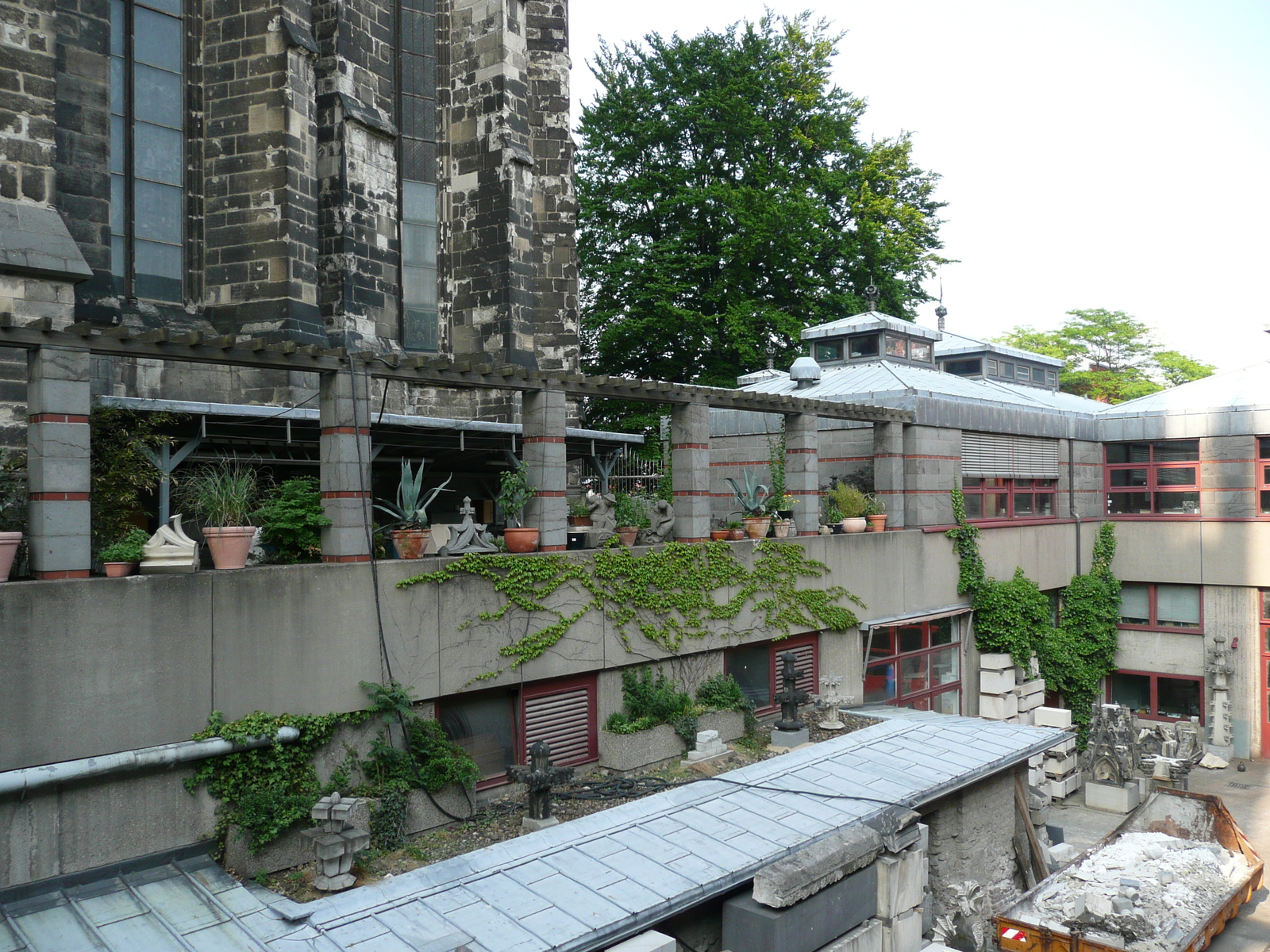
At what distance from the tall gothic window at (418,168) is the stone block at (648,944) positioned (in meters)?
11.8

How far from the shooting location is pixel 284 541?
30.6 feet

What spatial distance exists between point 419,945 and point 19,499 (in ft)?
16.6

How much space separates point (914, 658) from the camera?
57.0ft

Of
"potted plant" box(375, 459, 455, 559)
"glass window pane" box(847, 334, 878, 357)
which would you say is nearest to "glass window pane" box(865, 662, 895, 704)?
"glass window pane" box(847, 334, 878, 357)

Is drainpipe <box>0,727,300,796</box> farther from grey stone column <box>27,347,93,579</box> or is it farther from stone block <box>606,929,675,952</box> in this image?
stone block <box>606,929,675,952</box>

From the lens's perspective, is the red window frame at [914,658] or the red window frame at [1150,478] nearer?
the red window frame at [914,658]

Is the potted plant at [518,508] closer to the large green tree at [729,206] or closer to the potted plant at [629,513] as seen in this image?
the potted plant at [629,513]

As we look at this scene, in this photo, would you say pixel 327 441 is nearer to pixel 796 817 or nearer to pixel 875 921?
pixel 796 817

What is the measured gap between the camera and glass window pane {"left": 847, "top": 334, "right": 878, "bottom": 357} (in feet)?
70.7

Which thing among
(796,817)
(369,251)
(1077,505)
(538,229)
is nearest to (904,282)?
(1077,505)

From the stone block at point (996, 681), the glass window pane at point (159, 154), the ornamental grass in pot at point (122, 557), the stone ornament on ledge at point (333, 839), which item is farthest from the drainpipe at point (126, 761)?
the stone block at point (996, 681)

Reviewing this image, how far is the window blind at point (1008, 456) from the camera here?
18734 mm

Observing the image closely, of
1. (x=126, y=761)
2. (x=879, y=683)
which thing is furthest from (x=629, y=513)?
(x=126, y=761)

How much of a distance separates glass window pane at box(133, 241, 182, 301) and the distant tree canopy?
44.9 meters
